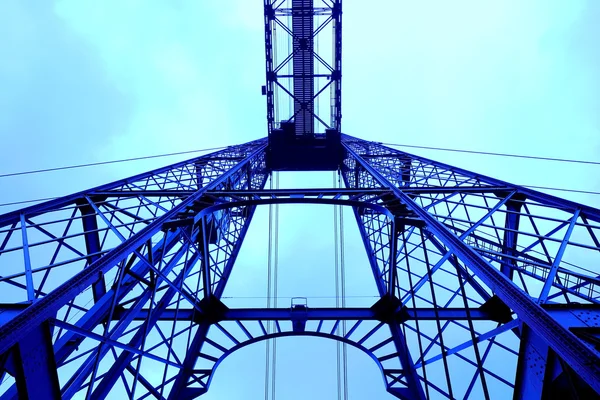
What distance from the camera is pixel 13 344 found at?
3750 mm

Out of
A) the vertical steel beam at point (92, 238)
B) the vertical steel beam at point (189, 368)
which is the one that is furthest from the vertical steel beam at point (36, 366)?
the vertical steel beam at point (189, 368)

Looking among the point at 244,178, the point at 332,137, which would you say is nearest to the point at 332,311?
the point at 244,178

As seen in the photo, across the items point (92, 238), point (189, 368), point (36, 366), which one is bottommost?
point (36, 366)

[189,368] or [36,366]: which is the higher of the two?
[189,368]

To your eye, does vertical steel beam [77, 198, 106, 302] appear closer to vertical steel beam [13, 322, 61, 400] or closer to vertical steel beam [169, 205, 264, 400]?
vertical steel beam [169, 205, 264, 400]

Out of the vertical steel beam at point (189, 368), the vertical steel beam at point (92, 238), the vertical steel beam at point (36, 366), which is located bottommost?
the vertical steel beam at point (36, 366)

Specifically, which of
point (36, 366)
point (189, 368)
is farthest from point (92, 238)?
point (36, 366)

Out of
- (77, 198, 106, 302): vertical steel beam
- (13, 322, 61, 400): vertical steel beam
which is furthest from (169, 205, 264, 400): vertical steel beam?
(13, 322, 61, 400): vertical steel beam

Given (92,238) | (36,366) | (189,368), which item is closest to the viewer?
(36,366)

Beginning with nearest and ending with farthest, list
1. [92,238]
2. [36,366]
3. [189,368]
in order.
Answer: [36,366], [92,238], [189,368]

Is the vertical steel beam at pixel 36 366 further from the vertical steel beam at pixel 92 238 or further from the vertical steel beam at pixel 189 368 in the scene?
the vertical steel beam at pixel 189 368

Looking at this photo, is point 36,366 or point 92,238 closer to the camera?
point 36,366

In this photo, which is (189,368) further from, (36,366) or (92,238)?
(36,366)

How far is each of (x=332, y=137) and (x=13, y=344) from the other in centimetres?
1918
